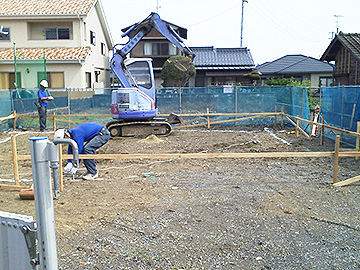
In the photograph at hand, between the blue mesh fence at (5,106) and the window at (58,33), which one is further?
the window at (58,33)

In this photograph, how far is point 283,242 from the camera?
550 centimetres

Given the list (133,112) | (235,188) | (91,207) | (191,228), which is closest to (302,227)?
(191,228)

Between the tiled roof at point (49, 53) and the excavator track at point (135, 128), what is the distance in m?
11.3

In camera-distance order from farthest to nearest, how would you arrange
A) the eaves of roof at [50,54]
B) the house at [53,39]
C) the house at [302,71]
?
1. the house at [302,71]
2. the house at [53,39]
3. the eaves of roof at [50,54]

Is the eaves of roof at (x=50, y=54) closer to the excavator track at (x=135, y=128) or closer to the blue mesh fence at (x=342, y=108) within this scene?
the excavator track at (x=135, y=128)

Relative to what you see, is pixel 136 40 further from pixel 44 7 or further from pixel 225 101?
pixel 44 7

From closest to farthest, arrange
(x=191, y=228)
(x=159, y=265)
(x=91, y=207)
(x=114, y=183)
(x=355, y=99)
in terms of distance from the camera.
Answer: (x=159, y=265) < (x=191, y=228) < (x=91, y=207) < (x=114, y=183) < (x=355, y=99)

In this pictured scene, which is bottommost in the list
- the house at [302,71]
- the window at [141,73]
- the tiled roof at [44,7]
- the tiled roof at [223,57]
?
the window at [141,73]

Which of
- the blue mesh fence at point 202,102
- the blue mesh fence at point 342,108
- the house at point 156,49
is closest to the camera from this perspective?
the blue mesh fence at point 342,108

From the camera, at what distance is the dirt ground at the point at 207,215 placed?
199 inches

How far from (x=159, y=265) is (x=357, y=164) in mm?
7374

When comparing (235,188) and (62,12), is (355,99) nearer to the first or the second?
(235,188)

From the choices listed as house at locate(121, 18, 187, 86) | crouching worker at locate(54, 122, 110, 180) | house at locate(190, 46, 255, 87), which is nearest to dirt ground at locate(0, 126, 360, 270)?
crouching worker at locate(54, 122, 110, 180)

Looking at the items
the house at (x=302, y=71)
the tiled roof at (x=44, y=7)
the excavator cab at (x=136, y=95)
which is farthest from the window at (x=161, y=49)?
the excavator cab at (x=136, y=95)
